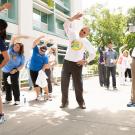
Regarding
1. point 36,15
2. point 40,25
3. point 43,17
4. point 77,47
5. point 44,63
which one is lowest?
point 44,63

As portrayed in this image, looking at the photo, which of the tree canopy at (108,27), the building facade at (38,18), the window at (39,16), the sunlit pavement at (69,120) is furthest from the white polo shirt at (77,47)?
the tree canopy at (108,27)

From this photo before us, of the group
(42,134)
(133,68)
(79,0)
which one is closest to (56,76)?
(133,68)

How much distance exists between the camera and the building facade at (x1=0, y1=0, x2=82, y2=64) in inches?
933

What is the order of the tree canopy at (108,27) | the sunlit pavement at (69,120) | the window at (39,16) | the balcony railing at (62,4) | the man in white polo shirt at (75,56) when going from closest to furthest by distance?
the sunlit pavement at (69,120) → the man in white polo shirt at (75,56) → the window at (39,16) → the balcony railing at (62,4) → the tree canopy at (108,27)

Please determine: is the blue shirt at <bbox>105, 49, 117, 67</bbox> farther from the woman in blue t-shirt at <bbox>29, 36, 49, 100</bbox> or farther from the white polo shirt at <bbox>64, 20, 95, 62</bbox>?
the white polo shirt at <bbox>64, 20, 95, 62</bbox>

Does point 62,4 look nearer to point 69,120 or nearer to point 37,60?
point 37,60

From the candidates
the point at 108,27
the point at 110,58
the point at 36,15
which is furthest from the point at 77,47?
the point at 108,27

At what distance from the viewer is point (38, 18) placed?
2997cm

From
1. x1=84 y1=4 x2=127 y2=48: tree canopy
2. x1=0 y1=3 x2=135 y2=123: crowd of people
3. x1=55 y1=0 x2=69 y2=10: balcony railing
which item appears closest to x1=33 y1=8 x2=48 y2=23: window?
x1=55 y1=0 x2=69 y2=10: balcony railing

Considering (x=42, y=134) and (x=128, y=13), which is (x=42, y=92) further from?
(x=128, y=13)

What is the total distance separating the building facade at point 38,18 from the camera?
23703 mm

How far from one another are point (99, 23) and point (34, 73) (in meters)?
42.1

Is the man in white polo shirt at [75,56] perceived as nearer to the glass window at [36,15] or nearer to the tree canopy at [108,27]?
the glass window at [36,15]

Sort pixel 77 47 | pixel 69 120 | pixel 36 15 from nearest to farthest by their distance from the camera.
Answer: pixel 69 120 < pixel 77 47 < pixel 36 15
